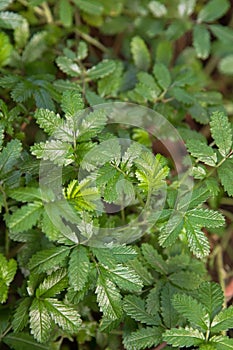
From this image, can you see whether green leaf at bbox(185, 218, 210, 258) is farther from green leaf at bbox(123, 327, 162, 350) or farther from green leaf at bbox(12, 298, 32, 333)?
green leaf at bbox(12, 298, 32, 333)

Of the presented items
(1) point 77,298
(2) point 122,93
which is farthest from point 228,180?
(2) point 122,93

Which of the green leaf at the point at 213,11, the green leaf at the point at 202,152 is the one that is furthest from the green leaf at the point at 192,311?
the green leaf at the point at 213,11

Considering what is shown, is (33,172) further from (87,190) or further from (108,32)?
(108,32)

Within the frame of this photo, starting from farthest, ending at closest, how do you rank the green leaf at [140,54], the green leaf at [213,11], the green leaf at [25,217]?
the green leaf at [213,11], the green leaf at [140,54], the green leaf at [25,217]

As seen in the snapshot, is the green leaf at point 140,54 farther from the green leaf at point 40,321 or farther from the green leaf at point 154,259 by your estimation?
the green leaf at point 40,321

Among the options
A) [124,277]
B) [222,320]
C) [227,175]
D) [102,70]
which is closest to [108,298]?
[124,277]

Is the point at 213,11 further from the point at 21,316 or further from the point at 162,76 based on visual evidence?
the point at 21,316
